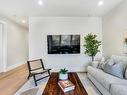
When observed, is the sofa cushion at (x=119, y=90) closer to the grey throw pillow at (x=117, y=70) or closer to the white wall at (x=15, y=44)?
the grey throw pillow at (x=117, y=70)

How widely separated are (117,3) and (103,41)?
2.11 metres

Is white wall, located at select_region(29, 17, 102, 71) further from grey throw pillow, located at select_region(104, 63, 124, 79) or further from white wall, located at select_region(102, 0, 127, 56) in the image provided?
grey throw pillow, located at select_region(104, 63, 124, 79)

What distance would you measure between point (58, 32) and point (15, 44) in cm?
275

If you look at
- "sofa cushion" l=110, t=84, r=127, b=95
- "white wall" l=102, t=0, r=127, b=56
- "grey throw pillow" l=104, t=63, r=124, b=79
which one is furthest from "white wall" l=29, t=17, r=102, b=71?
"sofa cushion" l=110, t=84, r=127, b=95

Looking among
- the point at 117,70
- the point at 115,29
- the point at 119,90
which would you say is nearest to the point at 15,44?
the point at 115,29

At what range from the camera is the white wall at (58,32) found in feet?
21.9

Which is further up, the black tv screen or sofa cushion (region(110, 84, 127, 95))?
the black tv screen

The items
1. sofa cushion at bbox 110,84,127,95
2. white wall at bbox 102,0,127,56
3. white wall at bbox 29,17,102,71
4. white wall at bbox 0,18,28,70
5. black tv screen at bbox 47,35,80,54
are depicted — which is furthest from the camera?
white wall at bbox 0,18,28,70

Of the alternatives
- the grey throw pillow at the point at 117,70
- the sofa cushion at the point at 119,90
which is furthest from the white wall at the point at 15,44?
the sofa cushion at the point at 119,90

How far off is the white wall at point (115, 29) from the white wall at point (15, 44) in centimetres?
445

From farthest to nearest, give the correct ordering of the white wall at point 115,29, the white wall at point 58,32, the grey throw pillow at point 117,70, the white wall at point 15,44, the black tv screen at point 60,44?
the white wall at point 15,44 < the white wall at point 58,32 < the black tv screen at point 60,44 < the white wall at point 115,29 < the grey throw pillow at point 117,70

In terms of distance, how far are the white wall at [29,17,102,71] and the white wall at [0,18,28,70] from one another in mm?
1186

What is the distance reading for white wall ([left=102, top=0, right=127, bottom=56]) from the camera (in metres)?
4.62

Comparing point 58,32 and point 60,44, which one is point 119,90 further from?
point 58,32
